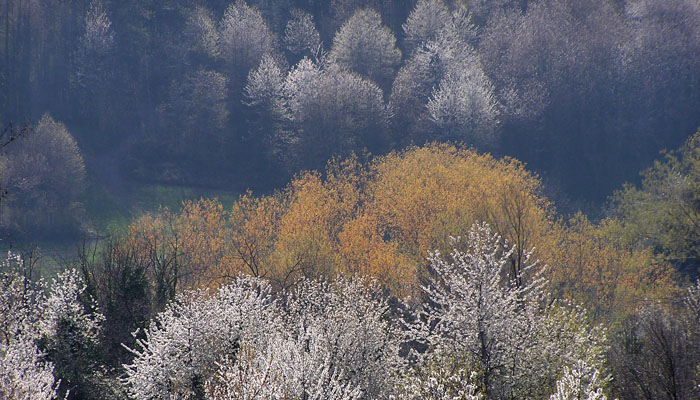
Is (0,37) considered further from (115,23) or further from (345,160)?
(345,160)

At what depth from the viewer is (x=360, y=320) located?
2420 centimetres

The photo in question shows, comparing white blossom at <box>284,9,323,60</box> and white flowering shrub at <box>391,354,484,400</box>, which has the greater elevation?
white blossom at <box>284,9,323,60</box>

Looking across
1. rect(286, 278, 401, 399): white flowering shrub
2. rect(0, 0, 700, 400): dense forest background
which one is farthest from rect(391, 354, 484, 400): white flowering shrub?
rect(0, 0, 700, 400): dense forest background

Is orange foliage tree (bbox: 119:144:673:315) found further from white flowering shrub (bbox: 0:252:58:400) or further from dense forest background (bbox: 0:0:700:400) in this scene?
white flowering shrub (bbox: 0:252:58:400)

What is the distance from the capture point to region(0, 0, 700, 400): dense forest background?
48.2 metres

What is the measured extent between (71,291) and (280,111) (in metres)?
51.1

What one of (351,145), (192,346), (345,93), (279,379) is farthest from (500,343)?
(345,93)

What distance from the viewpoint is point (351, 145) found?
2758 inches

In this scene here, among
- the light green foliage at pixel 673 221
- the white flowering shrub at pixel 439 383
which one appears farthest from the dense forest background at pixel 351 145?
the white flowering shrub at pixel 439 383

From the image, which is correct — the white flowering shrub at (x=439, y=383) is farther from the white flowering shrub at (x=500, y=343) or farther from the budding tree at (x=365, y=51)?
the budding tree at (x=365, y=51)

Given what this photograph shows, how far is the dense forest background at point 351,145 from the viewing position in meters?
48.2

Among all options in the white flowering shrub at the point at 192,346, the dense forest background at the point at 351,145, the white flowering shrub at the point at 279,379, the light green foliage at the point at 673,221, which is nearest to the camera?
the white flowering shrub at the point at 279,379

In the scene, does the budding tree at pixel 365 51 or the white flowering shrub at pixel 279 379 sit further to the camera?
the budding tree at pixel 365 51

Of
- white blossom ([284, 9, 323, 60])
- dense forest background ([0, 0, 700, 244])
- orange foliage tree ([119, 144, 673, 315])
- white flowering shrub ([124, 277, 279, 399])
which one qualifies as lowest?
white flowering shrub ([124, 277, 279, 399])
